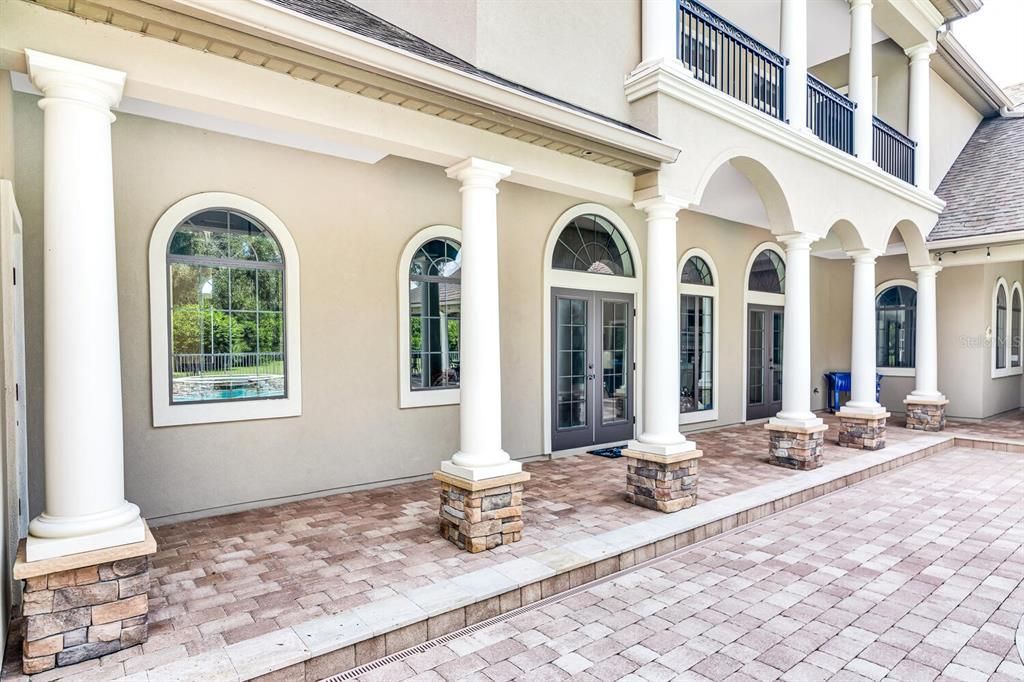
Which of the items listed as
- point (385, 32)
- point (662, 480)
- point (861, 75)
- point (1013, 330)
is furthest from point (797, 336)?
point (1013, 330)

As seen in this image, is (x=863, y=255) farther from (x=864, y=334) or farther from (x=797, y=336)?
(x=797, y=336)

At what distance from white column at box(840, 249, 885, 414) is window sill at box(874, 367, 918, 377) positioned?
4106 millimetres

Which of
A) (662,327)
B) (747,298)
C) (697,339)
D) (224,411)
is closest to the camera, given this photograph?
(224,411)

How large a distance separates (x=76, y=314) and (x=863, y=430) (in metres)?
8.80

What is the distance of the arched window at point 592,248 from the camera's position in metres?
7.39

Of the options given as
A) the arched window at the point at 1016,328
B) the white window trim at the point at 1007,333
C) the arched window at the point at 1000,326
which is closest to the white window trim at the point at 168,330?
the white window trim at the point at 1007,333

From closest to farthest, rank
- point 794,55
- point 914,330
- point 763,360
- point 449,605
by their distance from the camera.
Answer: point 449,605, point 794,55, point 763,360, point 914,330

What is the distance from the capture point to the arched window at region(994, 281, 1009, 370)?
36.5 ft

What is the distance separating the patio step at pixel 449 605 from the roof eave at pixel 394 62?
120 inches

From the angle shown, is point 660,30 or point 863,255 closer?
point 660,30

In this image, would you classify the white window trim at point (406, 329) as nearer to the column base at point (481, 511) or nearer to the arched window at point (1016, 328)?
the column base at point (481, 511)

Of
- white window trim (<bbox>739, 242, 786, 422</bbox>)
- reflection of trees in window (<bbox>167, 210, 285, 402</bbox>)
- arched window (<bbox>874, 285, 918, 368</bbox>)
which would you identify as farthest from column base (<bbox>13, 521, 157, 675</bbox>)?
arched window (<bbox>874, 285, 918, 368</bbox>)

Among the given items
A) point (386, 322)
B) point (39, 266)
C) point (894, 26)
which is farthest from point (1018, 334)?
point (39, 266)

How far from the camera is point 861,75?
7.68 metres
